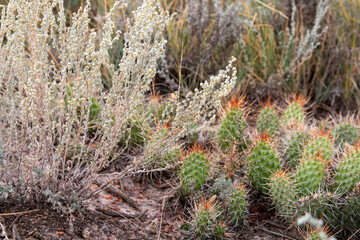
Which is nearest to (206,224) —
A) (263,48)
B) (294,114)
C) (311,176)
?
(311,176)

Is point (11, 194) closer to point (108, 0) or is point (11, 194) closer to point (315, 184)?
point (315, 184)

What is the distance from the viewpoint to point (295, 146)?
3088mm

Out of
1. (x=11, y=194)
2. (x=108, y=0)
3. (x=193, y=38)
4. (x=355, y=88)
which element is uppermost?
(x=108, y=0)

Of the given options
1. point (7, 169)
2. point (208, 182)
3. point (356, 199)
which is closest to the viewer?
point (7, 169)

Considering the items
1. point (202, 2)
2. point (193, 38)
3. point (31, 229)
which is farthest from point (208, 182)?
point (202, 2)

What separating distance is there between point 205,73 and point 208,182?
164cm

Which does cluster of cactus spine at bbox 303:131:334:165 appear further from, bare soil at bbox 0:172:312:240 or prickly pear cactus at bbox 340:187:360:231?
bare soil at bbox 0:172:312:240

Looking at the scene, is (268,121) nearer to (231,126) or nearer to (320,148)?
(231,126)

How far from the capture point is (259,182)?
9.30 feet

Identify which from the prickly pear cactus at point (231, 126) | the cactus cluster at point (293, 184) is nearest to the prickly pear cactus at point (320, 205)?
the cactus cluster at point (293, 184)

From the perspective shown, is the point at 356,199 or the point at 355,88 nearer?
the point at 356,199

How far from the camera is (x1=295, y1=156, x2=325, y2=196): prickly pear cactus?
2.57 metres

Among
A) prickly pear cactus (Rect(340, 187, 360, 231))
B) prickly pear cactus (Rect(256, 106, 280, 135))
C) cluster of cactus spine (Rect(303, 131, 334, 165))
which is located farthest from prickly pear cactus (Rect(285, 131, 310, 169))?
prickly pear cactus (Rect(340, 187, 360, 231))

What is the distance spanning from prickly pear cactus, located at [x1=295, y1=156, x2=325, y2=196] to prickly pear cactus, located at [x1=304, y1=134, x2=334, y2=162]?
0.16 metres
